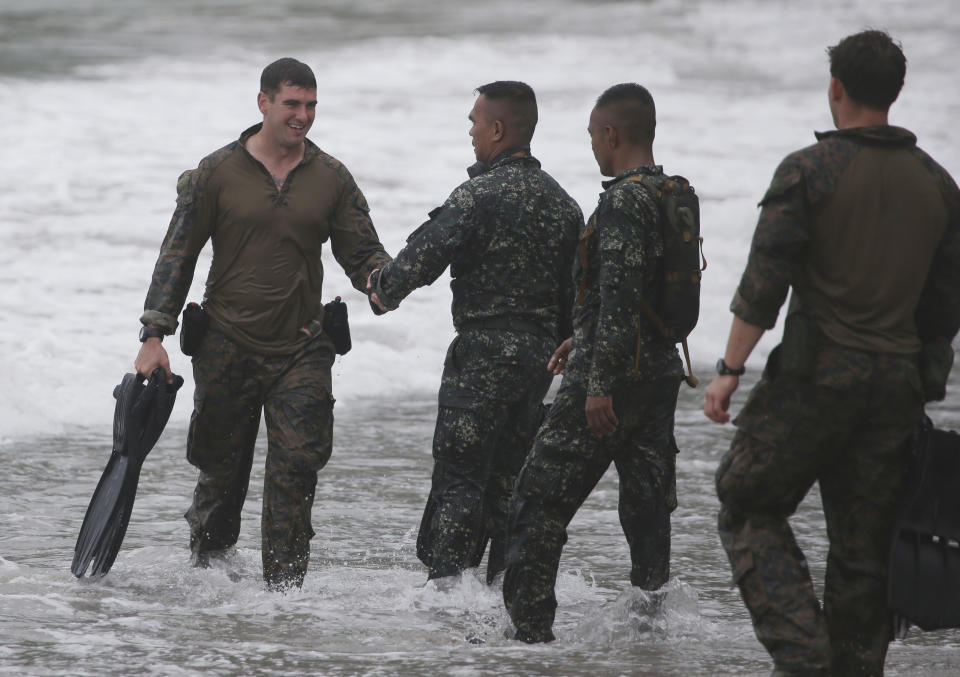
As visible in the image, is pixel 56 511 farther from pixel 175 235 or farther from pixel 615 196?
pixel 615 196

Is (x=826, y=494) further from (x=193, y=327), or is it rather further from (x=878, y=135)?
(x=193, y=327)

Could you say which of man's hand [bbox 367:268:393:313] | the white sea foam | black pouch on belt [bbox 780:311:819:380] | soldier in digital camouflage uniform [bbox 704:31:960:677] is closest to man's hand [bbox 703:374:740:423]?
soldier in digital camouflage uniform [bbox 704:31:960:677]

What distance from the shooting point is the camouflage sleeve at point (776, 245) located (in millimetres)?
3924

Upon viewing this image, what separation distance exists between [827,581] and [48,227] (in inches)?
492

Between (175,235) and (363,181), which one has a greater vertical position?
(363,181)

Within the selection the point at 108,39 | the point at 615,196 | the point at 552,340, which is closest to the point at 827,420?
the point at 615,196

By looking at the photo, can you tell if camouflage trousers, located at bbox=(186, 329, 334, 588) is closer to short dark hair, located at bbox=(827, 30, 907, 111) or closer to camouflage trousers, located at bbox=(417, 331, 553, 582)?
camouflage trousers, located at bbox=(417, 331, 553, 582)

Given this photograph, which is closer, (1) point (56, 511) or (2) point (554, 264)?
(2) point (554, 264)

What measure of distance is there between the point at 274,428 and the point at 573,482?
1.37 metres

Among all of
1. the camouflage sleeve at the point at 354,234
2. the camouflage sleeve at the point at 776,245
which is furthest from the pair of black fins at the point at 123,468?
the camouflage sleeve at the point at 776,245

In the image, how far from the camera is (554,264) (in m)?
5.58

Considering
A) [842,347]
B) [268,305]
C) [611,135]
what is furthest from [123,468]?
[842,347]

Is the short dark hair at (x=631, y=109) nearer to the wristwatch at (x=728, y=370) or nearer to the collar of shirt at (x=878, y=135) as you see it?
the collar of shirt at (x=878, y=135)

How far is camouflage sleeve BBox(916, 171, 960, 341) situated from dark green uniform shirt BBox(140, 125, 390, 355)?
2426 mm
